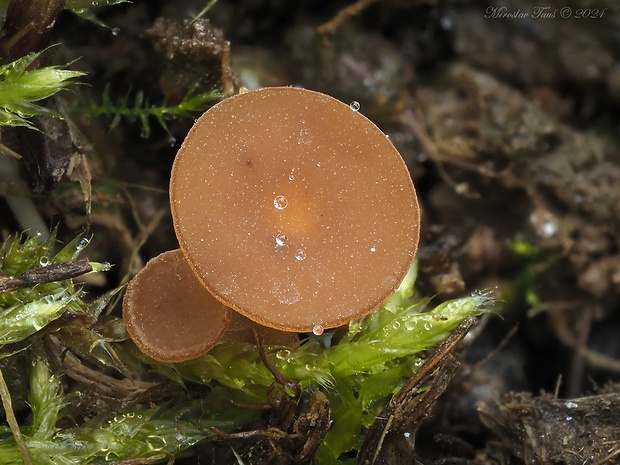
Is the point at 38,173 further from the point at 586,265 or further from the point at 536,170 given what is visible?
the point at 586,265

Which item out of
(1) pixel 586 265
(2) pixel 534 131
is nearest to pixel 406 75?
(2) pixel 534 131

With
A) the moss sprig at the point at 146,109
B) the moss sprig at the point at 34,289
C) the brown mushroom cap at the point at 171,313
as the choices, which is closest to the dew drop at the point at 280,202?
the brown mushroom cap at the point at 171,313

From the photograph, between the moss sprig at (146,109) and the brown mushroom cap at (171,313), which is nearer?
the brown mushroom cap at (171,313)

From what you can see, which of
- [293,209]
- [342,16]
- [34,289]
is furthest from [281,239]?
[342,16]

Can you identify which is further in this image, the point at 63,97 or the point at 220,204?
the point at 63,97

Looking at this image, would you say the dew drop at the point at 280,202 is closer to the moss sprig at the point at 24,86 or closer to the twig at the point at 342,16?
the moss sprig at the point at 24,86

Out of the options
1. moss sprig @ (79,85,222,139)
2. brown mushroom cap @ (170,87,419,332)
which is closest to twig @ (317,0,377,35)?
moss sprig @ (79,85,222,139)
